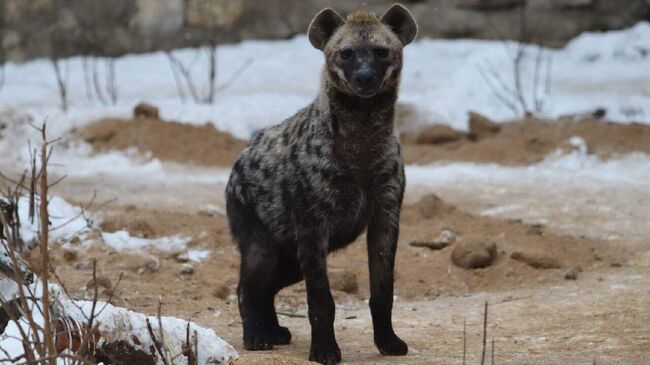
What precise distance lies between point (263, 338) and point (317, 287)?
446 mm

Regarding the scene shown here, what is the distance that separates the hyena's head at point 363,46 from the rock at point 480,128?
5247 millimetres

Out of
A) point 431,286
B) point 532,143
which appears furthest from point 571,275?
point 532,143

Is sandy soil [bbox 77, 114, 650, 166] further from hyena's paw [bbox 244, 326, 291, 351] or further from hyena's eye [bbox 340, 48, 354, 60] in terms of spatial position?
hyena's eye [bbox 340, 48, 354, 60]

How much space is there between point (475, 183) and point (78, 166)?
327cm

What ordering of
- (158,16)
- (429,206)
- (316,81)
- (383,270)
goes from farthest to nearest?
1. (158,16)
2. (316,81)
3. (429,206)
4. (383,270)

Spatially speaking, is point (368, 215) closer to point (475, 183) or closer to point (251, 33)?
point (475, 183)

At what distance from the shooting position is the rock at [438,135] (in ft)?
31.8

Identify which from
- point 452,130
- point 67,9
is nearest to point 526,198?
point 452,130

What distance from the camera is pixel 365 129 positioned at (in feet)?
14.3

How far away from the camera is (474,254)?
20.1 ft

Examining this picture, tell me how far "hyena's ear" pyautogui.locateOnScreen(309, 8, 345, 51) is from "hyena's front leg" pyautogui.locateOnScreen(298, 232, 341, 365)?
82 cm

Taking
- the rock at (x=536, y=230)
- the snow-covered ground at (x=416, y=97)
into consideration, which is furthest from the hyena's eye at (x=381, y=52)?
the snow-covered ground at (x=416, y=97)

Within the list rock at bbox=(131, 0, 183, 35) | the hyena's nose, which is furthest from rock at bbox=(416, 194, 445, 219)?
rock at bbox=(131, 0, 183, 35)

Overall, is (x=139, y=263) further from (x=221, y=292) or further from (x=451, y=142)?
(x=451, y=142)
